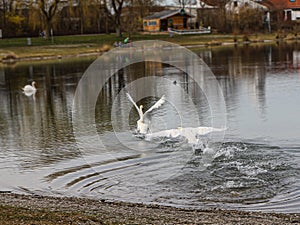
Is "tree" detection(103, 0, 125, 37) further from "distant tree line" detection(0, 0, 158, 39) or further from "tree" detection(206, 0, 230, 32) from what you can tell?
"tree" detection(206, 0, 230, 32)

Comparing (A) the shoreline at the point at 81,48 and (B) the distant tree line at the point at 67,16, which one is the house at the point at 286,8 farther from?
(B) the distant tree line at the point at 67,16

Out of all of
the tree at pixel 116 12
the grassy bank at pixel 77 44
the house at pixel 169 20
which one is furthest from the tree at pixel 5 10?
the house at pixel 169 20

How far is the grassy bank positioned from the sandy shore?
5275 centimetres

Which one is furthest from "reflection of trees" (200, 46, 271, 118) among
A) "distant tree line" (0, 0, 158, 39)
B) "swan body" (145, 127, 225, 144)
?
"distant tree line" (0, 0, 158, 39)

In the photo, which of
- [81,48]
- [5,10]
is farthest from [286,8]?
[81,48]

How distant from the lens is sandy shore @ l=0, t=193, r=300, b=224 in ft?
35.0

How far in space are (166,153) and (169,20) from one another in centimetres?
7921

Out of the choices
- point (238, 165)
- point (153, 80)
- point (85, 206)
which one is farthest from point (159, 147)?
point (153, 80)

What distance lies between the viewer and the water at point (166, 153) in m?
14.6

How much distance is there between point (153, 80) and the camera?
39531 millimetres

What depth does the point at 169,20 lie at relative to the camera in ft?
317

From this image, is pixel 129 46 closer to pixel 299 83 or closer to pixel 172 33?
pixel 172 33

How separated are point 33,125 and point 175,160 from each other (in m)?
9.07

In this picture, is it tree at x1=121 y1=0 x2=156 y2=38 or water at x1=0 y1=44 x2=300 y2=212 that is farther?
tree at x1=121 y1=0 x2=156 y2=38
